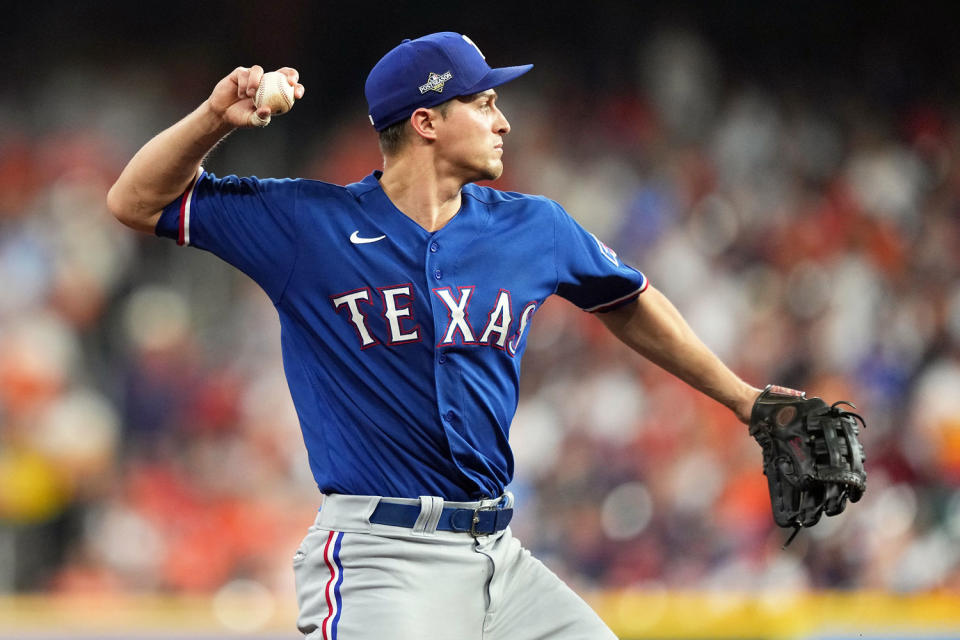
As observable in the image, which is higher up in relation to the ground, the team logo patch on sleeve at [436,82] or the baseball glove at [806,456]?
the team logo patch on sleeve at [436,82]

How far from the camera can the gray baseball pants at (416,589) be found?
2539 millimetres

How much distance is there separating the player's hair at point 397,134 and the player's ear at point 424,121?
0.07 ft

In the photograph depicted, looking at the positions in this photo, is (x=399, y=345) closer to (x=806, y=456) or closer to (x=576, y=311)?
(x=806, y=456)

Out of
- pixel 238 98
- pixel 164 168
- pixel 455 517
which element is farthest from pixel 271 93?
pixel 455 517

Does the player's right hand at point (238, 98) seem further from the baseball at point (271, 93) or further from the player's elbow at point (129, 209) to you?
the player's elbow at point (129, 209)

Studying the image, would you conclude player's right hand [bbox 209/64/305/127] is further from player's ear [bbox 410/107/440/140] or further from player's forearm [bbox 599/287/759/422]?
player's forearm [bbox 599/287/759/422]

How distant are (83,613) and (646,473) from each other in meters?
3.40

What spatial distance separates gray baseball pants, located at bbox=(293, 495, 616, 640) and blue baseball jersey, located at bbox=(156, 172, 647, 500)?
0.31 feet

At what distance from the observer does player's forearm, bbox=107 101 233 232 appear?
261 centimetres

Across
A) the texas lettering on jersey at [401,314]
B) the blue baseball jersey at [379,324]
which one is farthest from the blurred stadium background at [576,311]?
the texas lettering on jersey at [401,314]

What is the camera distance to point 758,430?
306 centimetres

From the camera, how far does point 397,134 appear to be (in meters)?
2.98

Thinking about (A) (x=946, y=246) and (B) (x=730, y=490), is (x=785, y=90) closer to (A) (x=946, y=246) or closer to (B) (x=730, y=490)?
(A) (x=946, y=246)

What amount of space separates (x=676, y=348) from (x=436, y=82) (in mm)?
956
